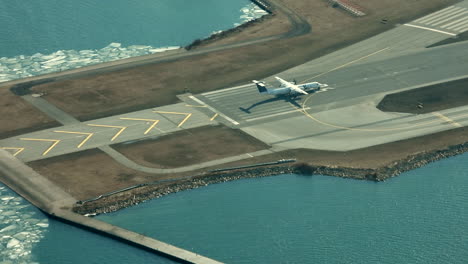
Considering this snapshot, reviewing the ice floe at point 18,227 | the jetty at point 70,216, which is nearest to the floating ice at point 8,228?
the ice floe at point 18,227

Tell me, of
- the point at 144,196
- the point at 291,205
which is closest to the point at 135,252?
the point at 144,196

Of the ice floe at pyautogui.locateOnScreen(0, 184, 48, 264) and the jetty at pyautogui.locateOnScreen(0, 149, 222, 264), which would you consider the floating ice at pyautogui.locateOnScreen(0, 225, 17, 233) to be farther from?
the jetty at pyautogui.locateOnScreen(0, 149, 222, 264)

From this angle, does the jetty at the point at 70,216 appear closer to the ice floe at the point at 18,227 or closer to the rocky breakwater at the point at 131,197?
the ice floe at the point at 18,227

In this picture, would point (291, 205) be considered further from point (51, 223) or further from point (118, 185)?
point (51, 223)

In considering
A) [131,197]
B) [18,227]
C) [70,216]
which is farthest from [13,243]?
[131,197]

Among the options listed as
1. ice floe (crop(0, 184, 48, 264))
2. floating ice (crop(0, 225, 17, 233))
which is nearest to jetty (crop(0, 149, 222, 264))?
ice floe (crop(0, 184, 48, 264))
